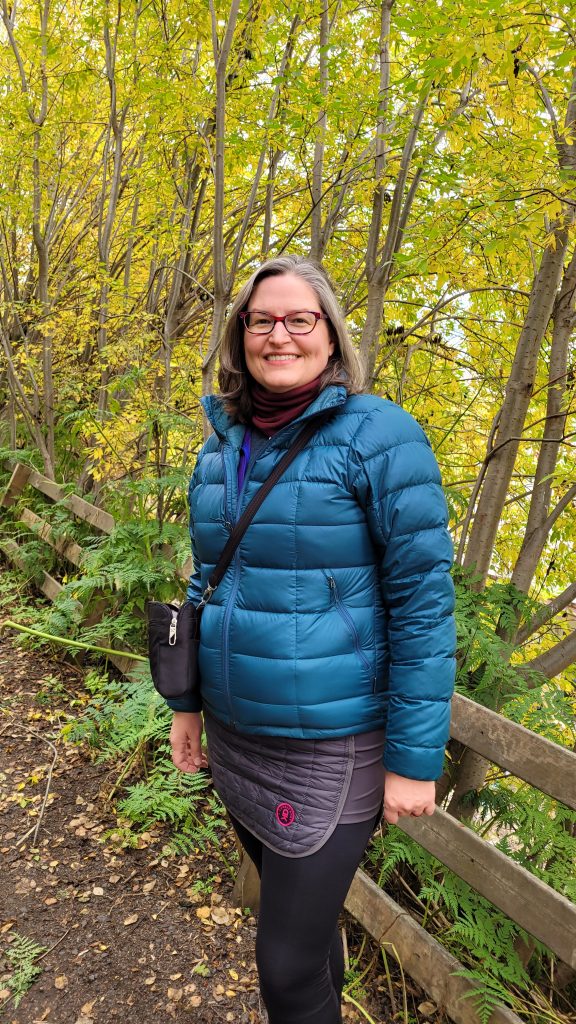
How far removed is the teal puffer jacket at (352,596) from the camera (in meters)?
1.31

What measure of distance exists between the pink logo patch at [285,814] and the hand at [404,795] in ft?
0.70

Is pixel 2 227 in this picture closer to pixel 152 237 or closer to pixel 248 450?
pixel 152 237

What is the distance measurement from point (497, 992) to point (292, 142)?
4096mm

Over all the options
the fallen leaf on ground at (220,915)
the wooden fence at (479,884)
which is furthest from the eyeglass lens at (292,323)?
the fallen leaf on ground at (220,915)

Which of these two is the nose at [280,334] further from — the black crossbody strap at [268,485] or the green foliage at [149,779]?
the green foliage at [149,779]

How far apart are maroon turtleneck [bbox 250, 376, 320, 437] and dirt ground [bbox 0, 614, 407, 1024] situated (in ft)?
6.49

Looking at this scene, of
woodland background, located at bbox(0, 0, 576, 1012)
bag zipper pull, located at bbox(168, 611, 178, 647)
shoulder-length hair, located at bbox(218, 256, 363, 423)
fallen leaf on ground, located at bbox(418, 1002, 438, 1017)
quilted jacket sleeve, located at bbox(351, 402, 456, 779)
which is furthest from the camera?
woodland background, located at bbox(0, 0, 576, 1012)

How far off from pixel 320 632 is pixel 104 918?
1.95 m

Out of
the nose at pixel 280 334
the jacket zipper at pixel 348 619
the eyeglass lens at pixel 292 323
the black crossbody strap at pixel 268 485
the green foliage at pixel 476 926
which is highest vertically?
the eyeglass lens at pixel 292 323

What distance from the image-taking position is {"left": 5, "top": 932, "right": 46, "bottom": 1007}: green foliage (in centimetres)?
214

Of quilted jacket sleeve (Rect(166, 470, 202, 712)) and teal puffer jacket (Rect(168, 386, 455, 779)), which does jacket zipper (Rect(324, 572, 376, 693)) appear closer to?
teal puffer jacket (Rect(168, 386, 455, 779))

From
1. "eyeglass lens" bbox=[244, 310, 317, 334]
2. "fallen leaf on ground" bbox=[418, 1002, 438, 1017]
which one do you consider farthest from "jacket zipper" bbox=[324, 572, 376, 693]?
"fallen leaf on ground" bbox=[418, 1002, 438, 1017]

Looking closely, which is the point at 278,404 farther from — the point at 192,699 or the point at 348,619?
the point at 192,699

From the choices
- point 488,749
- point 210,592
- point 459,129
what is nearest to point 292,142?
point 459,129
